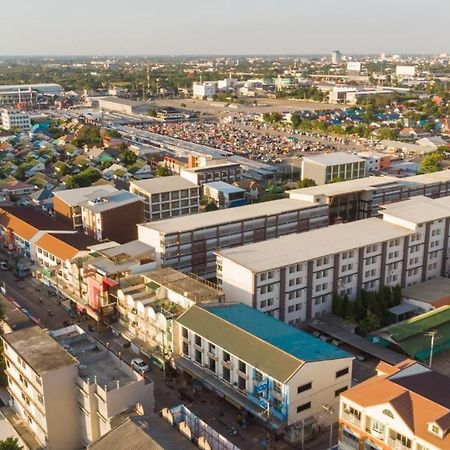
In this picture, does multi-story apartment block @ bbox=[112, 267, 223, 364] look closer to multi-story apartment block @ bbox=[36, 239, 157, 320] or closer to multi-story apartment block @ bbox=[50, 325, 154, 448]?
multi-story apartment block @ bbox=[36, 239, 157, 320]

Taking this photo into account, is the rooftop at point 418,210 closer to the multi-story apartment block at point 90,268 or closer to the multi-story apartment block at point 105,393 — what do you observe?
the multi-story apartment block at point 90,268

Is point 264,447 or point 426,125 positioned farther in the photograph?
point 426,125

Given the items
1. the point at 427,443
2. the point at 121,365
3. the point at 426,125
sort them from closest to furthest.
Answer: the point at 427,443
the point at 121,365
the point at 426,125

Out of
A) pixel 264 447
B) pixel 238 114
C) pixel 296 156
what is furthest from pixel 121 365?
pixel 238 114

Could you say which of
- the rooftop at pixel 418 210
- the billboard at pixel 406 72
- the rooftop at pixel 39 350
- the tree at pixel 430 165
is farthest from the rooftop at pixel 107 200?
the billboard at pixel 406 72

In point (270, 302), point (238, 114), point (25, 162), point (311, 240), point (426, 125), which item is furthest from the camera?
point (238, 114)

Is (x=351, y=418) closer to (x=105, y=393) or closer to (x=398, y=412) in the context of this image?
(x=398, y=412)

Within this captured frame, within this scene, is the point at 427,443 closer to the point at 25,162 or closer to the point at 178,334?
the point at 178,334
